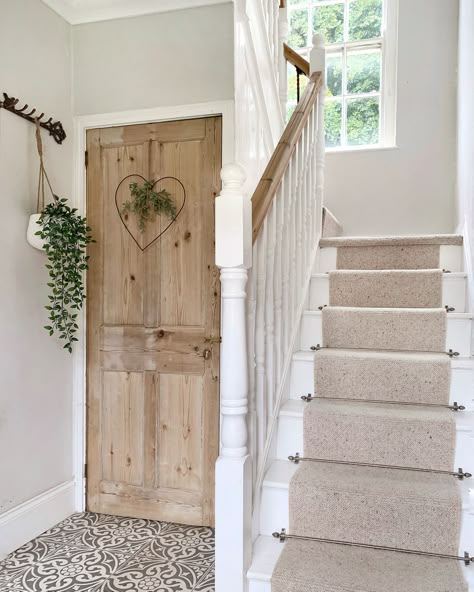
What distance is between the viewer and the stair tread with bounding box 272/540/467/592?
57.3 inches

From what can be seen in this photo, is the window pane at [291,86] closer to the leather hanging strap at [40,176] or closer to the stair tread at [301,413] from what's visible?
the leather hanging strap at [40,176]

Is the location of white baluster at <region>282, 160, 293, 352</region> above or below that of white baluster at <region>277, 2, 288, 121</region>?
below

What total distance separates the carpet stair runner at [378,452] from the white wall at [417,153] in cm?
152

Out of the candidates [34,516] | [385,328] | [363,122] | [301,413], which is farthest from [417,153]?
[34,516]

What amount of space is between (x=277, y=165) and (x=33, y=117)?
4.79 feet

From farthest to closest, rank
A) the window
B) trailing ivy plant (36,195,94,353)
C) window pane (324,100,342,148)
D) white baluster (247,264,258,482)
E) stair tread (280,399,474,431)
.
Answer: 1. window pane (324,100,342,148)
2. the window
3. trailing ivy plant (36,195,94,353)
4. stair tread (280,399,474,431)
5. white baluster (247,264,258,482)

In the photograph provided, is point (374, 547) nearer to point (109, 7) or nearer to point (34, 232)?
point (34, 232)

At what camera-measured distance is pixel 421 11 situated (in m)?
3.79

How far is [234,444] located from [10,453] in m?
1.44

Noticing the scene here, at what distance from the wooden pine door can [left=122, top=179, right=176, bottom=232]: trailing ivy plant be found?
0.16 feet

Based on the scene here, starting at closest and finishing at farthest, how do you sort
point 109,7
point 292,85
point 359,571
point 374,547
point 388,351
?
point 359,571 → point 374,547 → point 388,351 → point 109,7 → point 292,85

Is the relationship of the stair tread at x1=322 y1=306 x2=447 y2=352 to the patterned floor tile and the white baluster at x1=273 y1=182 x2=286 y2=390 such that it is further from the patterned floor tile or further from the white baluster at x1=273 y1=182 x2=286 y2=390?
the patterned floor tile

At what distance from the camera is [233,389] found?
5.19ft

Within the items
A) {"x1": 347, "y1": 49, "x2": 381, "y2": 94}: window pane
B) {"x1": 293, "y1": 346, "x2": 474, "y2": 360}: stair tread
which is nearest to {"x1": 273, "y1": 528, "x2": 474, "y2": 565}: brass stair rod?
{"x1": 293, "y1": 346, "x2": 474, "y2": 360}: stair tread
